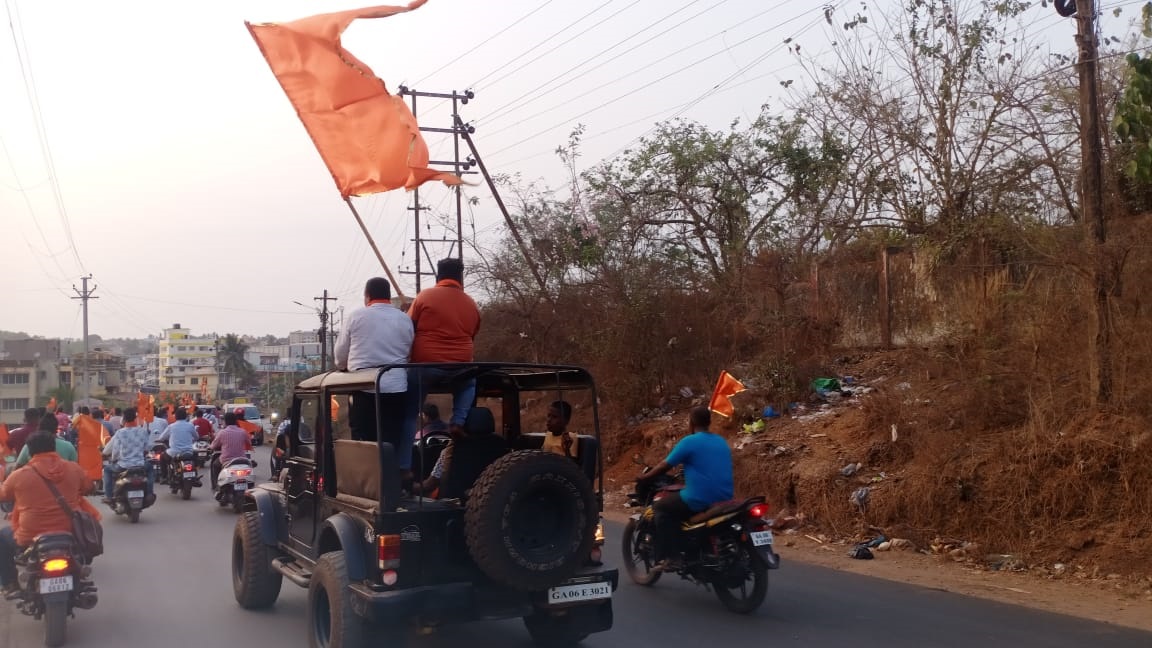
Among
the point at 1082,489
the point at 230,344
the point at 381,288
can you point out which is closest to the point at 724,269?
the point at 1082,489

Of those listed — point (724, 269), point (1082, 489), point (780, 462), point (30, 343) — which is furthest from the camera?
point (30, 343)

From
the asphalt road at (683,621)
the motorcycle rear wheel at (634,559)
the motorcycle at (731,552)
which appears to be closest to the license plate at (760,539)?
the motorcycle at (731,552)

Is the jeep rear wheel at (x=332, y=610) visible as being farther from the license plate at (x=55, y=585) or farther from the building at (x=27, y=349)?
the building at (x=27, y=349)

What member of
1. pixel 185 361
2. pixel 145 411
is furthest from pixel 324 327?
pixel 185 361

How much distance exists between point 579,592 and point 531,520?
2.14 ft

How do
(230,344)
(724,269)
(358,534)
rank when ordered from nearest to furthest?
(358,534), (724,269), (230,344)

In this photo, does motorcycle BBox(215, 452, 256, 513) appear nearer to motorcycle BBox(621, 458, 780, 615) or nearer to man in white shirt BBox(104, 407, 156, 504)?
man in white shirt BBox(104, 407, 156, 504)

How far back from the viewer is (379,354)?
716 centimetres

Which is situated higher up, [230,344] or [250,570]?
[230,344]

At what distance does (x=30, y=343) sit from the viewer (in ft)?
166

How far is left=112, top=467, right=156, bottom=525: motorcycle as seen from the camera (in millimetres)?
14789

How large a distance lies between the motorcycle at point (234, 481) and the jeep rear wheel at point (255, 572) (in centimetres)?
773

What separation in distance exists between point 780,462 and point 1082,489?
500 centimetres

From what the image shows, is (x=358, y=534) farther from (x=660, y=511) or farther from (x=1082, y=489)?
(x=1082, y=489)
